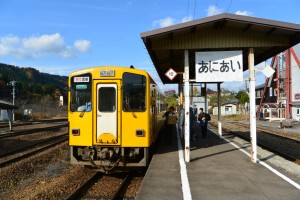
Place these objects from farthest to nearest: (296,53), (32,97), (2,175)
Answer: (32,97) < (296,53) < (2,175)

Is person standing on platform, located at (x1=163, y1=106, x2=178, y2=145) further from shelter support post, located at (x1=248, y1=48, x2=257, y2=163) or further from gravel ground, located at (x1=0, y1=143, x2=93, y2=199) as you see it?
gravel ground, located at (x1=0, y1=143, x2=93, y2=199)

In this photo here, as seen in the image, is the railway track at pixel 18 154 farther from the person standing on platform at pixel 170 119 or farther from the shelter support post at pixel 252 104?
the shelter support post at pixel 252 104

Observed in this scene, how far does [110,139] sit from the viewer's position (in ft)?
30.3

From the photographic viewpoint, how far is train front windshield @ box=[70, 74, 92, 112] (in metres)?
9.38

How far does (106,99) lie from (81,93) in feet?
2.40

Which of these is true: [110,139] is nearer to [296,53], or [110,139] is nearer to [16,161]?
[16,161]

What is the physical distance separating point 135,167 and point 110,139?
45.8 inches

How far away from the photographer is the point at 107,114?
9.30m

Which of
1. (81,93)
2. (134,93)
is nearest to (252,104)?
(134,93)

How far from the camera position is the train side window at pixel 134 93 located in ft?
30.6

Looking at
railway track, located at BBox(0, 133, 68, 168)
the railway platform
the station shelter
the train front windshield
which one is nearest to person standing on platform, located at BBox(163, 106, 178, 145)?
the railway platform

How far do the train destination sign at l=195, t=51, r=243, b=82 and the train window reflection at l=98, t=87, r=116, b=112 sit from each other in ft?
8.39

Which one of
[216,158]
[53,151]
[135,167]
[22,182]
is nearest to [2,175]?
[22,182]

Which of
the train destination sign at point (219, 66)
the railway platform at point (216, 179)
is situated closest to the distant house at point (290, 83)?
the train destination sign at point (219, 66)
